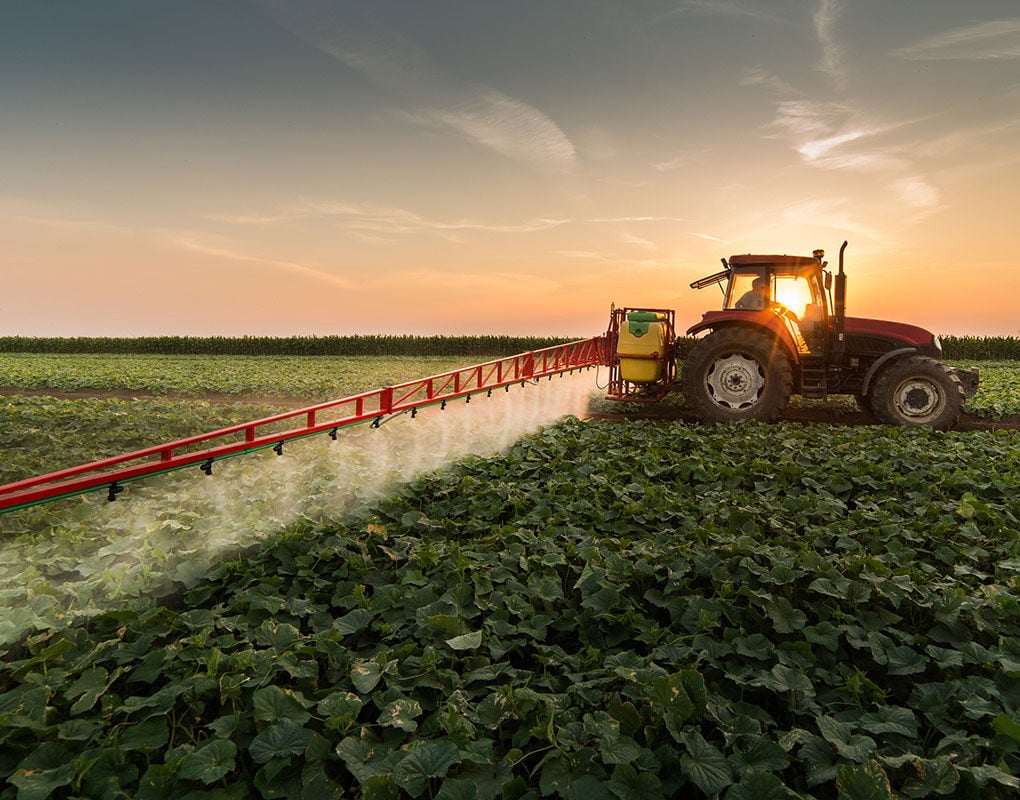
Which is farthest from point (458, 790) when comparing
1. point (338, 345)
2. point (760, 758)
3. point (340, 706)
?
point (338, 345)

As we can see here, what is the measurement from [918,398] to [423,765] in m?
9.22

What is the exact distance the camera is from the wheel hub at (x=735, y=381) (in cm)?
902

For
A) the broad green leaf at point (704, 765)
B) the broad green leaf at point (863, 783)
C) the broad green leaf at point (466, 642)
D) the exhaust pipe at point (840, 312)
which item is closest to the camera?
the broad green leaf at point (863, 783)

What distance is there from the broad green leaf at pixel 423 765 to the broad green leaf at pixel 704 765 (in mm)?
919

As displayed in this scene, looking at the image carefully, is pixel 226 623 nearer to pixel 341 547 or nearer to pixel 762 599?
pixel 341 547

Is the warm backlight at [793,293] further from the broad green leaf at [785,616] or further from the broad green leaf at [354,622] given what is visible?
the broad green leaf at [354,622]

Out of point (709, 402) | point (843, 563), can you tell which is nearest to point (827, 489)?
point (843, 563)

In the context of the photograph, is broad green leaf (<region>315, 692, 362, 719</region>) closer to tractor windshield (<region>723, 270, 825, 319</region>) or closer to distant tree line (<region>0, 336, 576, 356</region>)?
tractor windshield (<region>723, 270, 825, 319</region>)

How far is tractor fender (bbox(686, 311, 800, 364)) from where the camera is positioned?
870cm

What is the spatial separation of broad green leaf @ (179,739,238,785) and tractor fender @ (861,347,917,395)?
30.0 ft

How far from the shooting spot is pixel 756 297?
29.8 feet

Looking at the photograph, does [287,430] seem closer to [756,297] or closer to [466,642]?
[466,642]

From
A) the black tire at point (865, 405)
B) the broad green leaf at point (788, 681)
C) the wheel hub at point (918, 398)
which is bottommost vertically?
the broad green leaf at point (788, 681)

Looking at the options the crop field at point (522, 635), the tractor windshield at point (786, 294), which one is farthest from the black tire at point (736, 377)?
the crop field at point (522, 635)
